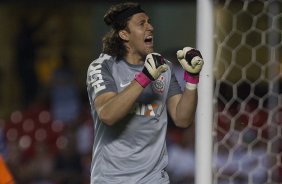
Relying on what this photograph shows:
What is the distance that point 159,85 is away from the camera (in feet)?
12.2

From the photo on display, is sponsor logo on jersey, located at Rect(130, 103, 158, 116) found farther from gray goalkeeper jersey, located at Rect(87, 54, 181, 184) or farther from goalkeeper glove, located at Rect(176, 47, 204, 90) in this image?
goalkeeper glove, located at Rect(176, 47, 204, 90)

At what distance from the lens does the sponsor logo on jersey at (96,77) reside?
356 centimetres

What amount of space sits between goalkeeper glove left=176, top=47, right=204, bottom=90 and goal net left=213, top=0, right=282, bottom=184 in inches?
54.5

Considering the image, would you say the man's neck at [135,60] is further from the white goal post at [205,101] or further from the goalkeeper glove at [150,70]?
the white goal post at [205,101]

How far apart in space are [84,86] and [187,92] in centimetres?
467

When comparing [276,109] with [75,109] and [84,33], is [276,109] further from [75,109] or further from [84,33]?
[84,33]

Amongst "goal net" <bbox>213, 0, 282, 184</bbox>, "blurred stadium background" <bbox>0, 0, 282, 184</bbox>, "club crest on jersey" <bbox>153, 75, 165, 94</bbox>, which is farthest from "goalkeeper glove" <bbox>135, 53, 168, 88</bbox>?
"goal net" <bbox>213, 0, 282, 184</bbox>

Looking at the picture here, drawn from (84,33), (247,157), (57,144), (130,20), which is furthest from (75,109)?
(130,20)

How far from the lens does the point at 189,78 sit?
11.8 ft

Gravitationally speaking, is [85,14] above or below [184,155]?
above

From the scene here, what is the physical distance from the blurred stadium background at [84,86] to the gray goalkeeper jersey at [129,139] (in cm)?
88

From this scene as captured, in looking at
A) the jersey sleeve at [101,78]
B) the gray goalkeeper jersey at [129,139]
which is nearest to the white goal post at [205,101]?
the gray goalkeeper jersey at [129,139]

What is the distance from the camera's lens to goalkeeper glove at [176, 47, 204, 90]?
3531 mm

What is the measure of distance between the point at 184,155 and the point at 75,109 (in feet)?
5.12
